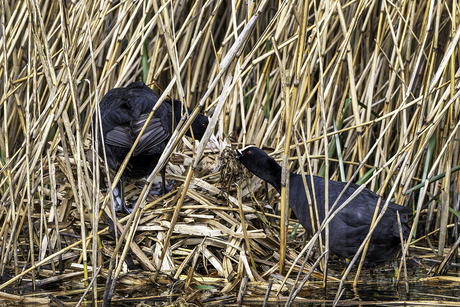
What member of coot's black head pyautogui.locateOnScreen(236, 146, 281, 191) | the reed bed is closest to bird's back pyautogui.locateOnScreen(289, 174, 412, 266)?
the reed bed

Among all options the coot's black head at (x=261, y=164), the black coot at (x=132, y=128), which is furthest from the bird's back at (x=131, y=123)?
the coot's black head at (x=261, y=164)

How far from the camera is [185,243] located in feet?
9.53

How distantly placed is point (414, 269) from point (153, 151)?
1840mm

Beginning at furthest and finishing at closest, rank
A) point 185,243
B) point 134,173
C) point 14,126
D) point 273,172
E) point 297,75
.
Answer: point 14,126 → point 134,173 → point 273,172 → point 185,243 → point 297,75

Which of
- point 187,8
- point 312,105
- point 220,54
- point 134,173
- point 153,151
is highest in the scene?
point 187,8

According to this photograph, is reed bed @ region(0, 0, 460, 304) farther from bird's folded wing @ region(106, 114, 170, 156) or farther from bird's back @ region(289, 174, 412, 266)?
bird's folded wing @ region(106, 114, 170, 156)

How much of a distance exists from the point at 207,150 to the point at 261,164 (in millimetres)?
606

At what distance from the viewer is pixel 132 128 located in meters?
3.01

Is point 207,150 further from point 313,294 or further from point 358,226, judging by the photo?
point 313,294

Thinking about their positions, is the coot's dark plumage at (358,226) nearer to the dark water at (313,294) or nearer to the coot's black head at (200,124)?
the dark water at (313,294)

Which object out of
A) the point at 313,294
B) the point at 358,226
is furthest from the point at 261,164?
the point at 313,294

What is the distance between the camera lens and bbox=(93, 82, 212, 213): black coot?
2998mm

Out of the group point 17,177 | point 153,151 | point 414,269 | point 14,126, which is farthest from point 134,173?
point 414,269

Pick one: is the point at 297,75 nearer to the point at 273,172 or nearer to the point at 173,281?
the point at 273,172
